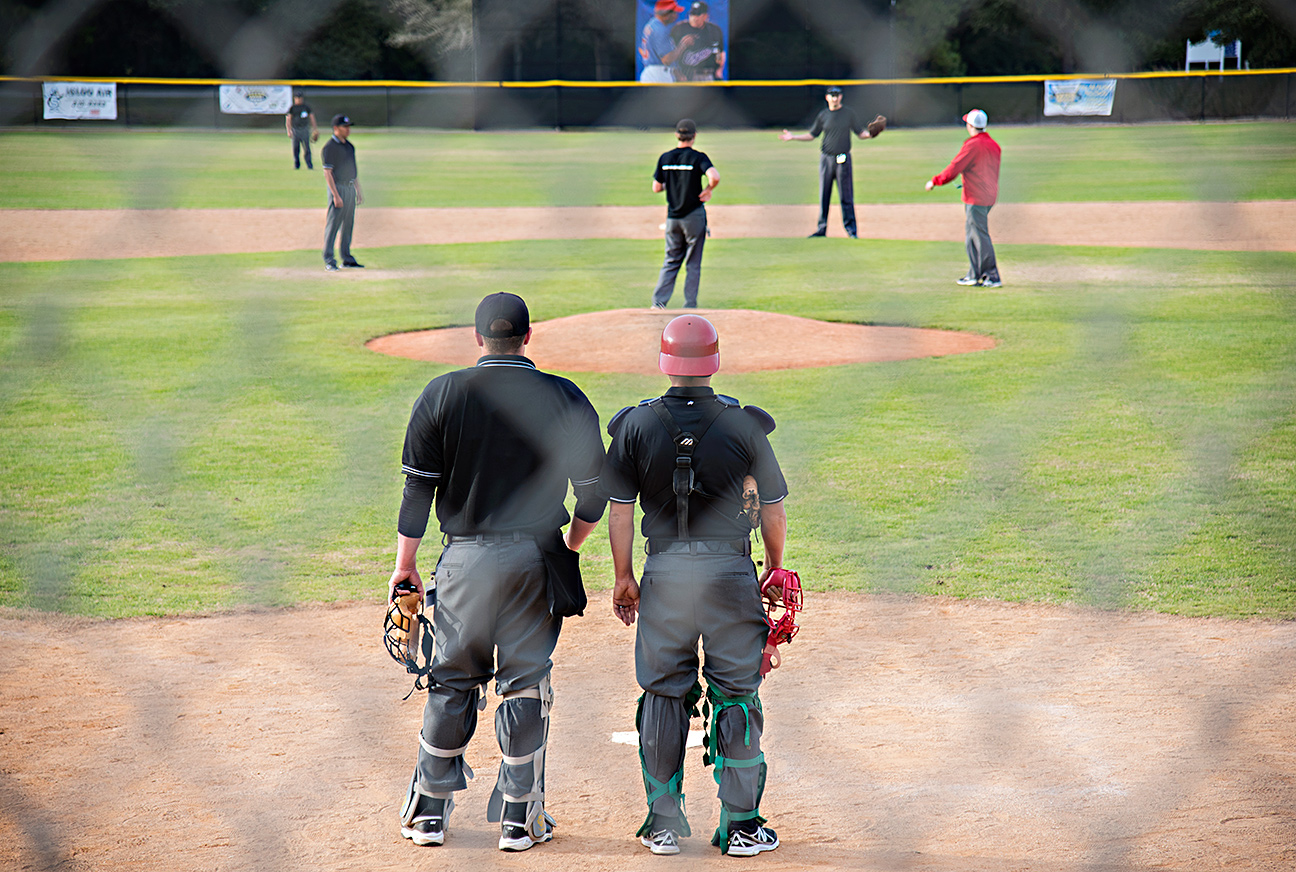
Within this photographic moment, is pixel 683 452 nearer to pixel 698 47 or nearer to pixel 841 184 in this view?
pixel 698 47

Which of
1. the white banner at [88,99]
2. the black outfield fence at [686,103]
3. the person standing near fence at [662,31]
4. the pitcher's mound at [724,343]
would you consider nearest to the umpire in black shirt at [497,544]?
the pitcher's mound at [724,343]

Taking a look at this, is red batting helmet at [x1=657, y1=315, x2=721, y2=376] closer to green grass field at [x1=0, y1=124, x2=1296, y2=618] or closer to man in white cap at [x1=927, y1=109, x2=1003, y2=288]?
green grass field at [x1=0, y1=124, x2=1296, y2=618]

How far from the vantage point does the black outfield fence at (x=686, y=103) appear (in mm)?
27422

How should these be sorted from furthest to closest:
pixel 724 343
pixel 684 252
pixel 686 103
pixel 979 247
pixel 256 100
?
pixel 256 100 < pixel 686 103 < pixel 979 247 < pixel 684 252 < pixel 724 343

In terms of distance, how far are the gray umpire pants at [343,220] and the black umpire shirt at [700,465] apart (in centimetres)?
1036

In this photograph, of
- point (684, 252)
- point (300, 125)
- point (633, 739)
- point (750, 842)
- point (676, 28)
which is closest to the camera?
point (750, 842)

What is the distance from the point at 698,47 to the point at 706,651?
1206cm

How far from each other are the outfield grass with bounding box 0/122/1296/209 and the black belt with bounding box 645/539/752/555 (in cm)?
1924

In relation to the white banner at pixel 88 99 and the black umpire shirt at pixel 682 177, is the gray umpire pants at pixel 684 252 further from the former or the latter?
the white banner at pixel 88 99

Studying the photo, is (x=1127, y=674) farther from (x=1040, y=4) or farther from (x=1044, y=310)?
(x=1044, y=310)

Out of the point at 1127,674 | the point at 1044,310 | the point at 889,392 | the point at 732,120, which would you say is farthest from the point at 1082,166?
the point at 1127,674

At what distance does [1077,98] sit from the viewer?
30297 millimetres

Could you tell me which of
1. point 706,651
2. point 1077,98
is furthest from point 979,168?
point 1077,98

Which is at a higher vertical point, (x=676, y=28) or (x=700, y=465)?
(x=676, y=28)
